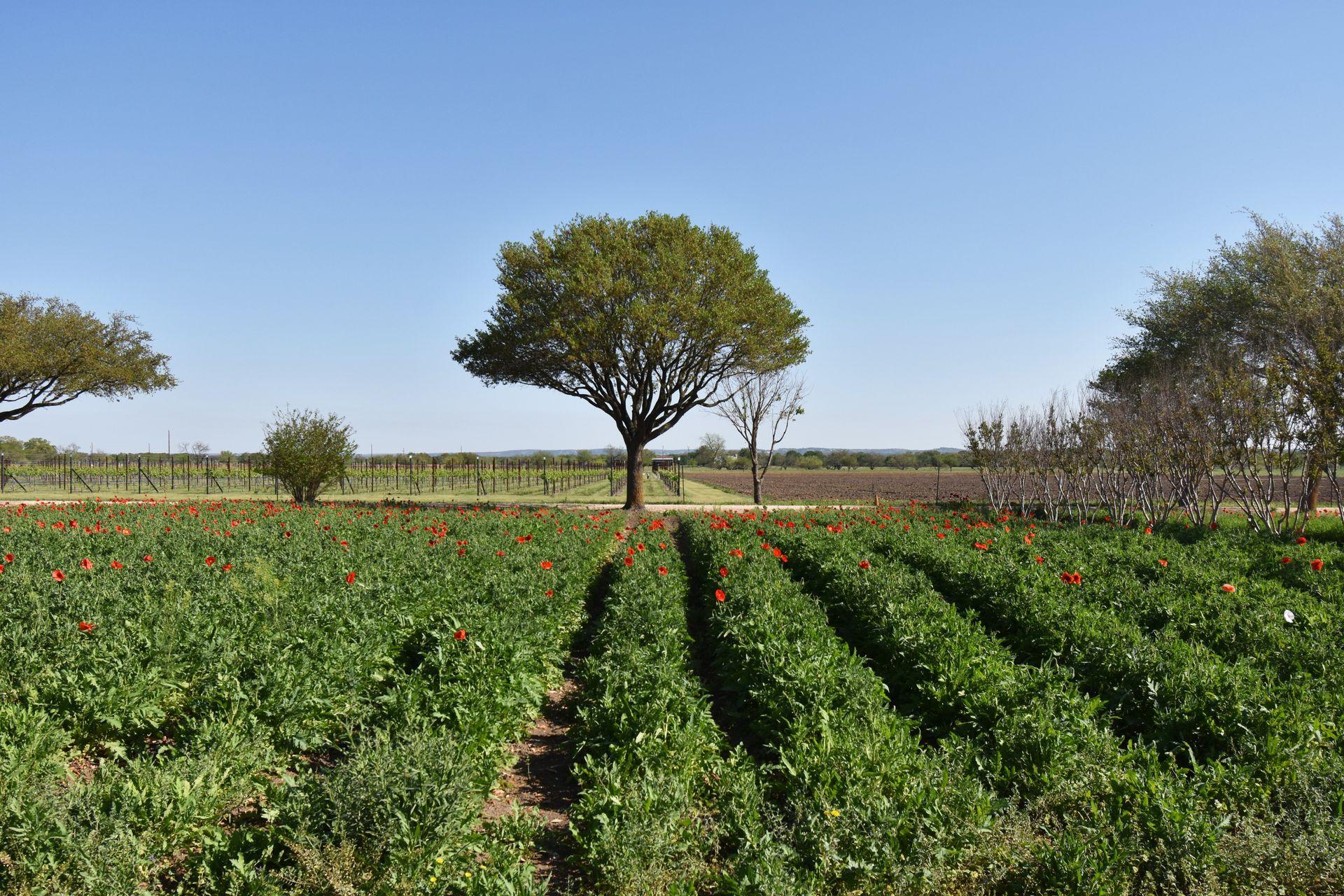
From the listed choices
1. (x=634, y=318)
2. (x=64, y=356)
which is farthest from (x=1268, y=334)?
(x=64, y=356)

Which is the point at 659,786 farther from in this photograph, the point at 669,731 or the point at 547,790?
the point at 547,790

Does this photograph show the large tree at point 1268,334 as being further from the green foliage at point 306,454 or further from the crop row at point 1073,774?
the green foliage at point 306,454

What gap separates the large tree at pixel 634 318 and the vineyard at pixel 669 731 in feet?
56.4

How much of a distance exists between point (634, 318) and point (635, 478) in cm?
721

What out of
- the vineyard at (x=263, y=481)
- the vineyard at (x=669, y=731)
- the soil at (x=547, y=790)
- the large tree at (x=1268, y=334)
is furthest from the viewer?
the vineyard at (x=263, y=481)

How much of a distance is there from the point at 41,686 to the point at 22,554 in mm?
7333

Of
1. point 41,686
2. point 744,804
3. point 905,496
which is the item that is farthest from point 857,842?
point 905,496

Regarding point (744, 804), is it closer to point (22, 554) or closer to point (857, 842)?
point (857, 842)

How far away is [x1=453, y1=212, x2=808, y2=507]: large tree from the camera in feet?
85.6

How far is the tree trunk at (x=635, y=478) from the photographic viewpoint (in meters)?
29.2

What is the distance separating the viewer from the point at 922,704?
20.7 ft

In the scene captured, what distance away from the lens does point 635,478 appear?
2962 cm

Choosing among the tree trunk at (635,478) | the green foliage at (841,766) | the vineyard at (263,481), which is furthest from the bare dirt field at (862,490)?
the green foliage at (841,766)

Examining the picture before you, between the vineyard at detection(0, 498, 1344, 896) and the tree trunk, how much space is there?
18659 millimetres
